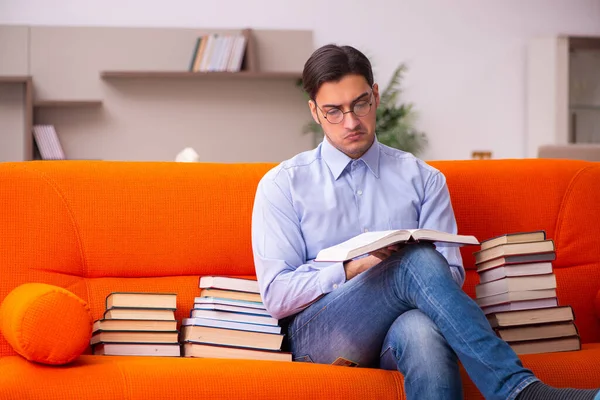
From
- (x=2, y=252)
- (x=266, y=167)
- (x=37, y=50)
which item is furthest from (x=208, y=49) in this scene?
(x=2, y=252)

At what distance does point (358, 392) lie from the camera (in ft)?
6.35

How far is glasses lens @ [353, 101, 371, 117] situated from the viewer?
231 cm

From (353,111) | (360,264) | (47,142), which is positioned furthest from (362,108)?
(47,142)

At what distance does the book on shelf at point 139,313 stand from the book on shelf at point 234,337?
0.07 m

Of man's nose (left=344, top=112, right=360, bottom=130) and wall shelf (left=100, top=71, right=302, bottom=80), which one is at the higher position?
wall shelf (left=100, top=71, right=302, bottom=80)

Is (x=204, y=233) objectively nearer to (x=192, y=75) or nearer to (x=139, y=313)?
(x=139, y=313)

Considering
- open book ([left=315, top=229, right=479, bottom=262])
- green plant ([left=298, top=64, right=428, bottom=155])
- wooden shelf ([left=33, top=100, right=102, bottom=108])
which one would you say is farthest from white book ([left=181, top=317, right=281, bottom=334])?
wooden shelf ([left=33, top=100, right=102, bottom=108])

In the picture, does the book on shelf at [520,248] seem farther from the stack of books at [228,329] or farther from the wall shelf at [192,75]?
the wall shelf at [192,75]

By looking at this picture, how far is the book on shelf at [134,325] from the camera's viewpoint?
215 cm

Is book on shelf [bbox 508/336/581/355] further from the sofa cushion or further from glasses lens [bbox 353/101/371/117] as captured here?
glasses lens [bbox 353/101/371/117]

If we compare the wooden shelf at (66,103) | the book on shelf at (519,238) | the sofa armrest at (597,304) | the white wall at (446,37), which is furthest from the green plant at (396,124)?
the book on shelf at (519,238)

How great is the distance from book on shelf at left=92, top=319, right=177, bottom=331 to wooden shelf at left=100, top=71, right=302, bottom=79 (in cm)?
388

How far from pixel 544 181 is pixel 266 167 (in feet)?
3.01

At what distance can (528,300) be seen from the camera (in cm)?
225
